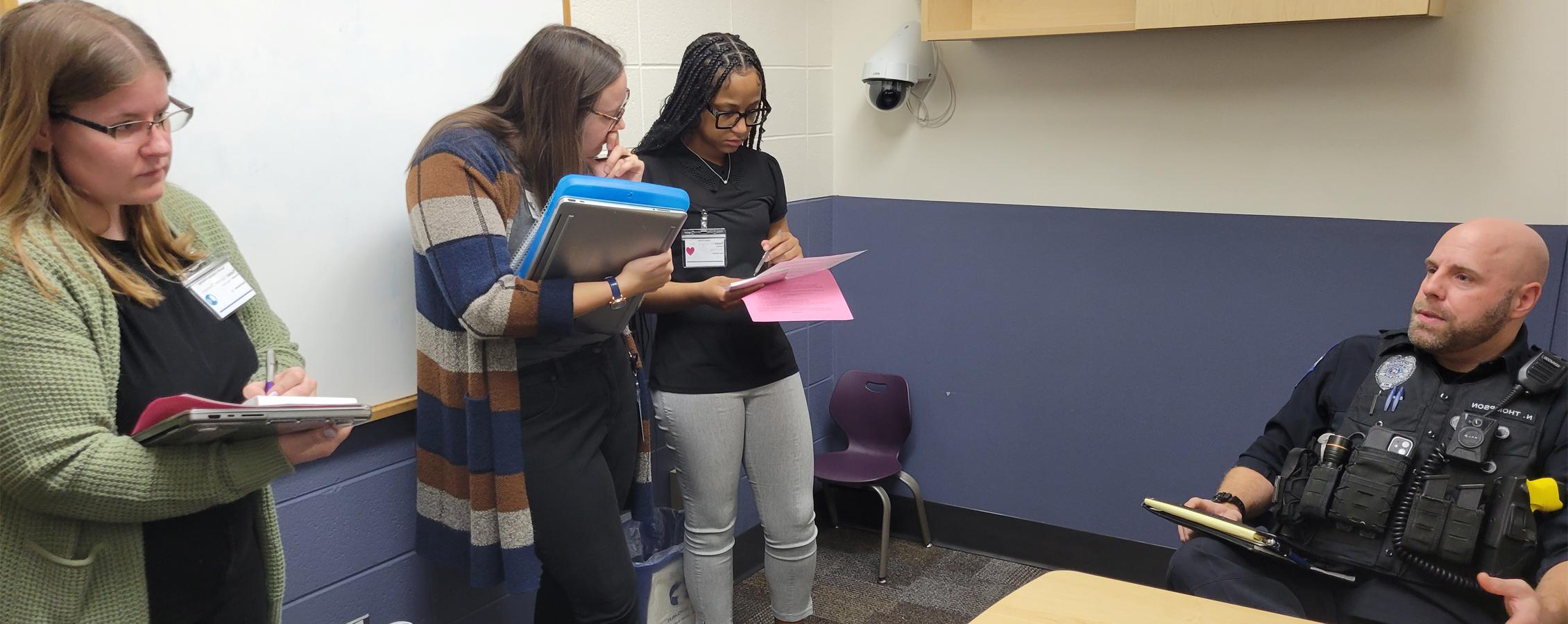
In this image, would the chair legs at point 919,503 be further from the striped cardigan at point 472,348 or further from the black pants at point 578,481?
the striped cardigan at point 472,348

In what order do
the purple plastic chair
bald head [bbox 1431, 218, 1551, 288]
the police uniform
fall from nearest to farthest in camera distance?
1. the police uniform
2. bald head [bbox 1431, 218, 1551, 288]
3. the purple plastic chair

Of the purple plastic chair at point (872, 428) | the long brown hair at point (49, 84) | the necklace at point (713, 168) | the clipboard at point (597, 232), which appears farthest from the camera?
the purple plastic chair at point (872, 428)

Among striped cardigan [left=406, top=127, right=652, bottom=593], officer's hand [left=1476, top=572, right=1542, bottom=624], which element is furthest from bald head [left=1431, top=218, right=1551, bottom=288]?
striped cardigan [left=406, top=127, right=652, bottom=593]

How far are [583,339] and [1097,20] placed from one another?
1825mm

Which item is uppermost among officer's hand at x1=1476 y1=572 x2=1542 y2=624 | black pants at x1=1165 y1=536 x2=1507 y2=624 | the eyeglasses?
the eyeglasses

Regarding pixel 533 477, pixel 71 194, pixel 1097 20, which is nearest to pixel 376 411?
pixel 533 477

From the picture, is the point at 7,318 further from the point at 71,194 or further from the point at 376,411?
the point at 376,411

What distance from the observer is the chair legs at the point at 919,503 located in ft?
11.3

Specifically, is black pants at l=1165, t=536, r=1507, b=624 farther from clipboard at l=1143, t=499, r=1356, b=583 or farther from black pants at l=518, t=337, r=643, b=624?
black pants at l=518, t=337, r=643, b=624

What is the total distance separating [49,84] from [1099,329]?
268 cm

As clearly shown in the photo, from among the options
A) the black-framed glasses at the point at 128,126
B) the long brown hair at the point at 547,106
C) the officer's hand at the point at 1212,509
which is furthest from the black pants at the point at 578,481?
the officer's hand at the point at 1212,509

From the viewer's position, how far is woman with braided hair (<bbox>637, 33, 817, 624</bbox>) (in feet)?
7.62

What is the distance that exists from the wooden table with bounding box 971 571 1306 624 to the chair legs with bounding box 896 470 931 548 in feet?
6.22

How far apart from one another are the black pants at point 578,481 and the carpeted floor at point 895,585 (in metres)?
1.12
